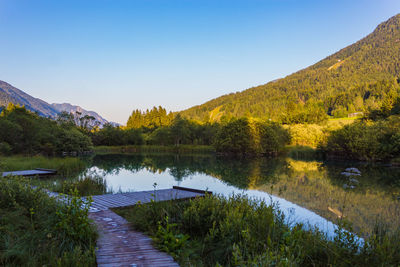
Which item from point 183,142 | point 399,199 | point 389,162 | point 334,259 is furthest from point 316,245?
point 183,142

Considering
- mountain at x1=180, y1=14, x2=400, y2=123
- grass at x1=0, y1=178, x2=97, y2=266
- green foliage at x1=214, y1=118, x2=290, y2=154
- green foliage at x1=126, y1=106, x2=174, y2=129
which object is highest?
mountain at x1=180, y1=14, x2=400, y2=123

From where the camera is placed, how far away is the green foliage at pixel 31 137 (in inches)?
1013

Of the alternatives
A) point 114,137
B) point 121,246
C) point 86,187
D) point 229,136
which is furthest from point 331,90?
point 121,246

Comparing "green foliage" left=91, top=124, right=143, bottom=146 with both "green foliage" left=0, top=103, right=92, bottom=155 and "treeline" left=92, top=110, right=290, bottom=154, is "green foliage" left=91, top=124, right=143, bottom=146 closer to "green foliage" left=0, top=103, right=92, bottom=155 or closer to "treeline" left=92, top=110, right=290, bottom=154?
"treeline" left=92, top=110, right=290, bottom=154

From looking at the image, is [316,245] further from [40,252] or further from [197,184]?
[197,184]

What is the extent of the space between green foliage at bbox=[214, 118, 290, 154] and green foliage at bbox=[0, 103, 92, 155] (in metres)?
21.4

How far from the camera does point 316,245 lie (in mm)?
4449

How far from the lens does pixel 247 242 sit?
419cm

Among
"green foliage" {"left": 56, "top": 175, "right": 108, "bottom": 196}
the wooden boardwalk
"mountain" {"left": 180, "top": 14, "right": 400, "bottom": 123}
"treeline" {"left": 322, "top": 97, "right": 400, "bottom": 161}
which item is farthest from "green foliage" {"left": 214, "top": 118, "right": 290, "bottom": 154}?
the wooden boardwalk

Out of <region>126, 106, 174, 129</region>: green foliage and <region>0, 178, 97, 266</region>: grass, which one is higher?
<region>126, 106, 174, 129</region>: green foliage

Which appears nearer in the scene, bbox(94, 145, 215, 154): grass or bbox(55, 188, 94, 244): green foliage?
bbox(55, 188, 94, 244): green foliage

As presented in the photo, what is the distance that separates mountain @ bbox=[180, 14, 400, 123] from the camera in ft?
297

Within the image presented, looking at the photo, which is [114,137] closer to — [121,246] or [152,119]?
[152,119]

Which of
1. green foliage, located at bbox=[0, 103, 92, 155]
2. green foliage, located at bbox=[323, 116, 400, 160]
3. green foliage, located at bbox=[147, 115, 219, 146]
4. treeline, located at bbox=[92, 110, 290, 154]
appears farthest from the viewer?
green foliage, located at bbox=[147, 115, 219, 146]
